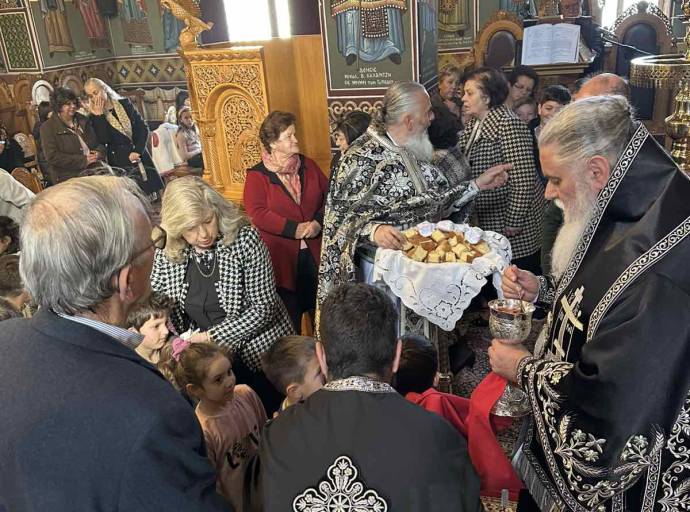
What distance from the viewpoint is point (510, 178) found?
3850 millimetres

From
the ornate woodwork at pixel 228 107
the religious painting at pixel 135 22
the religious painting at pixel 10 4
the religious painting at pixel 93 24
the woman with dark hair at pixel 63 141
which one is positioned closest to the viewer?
the ornate woodwork at pixel 228 107

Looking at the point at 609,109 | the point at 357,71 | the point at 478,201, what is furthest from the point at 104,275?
the point at 357,71

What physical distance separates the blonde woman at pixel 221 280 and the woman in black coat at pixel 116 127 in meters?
5.28

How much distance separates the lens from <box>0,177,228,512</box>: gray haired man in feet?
3.66

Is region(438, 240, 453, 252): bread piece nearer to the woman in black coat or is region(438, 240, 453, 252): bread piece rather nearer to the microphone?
the woman in black coat

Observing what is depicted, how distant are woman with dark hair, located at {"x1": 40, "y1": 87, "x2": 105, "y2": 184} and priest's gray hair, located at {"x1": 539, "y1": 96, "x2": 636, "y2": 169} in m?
6.30

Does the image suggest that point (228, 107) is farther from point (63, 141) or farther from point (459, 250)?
Result: point (459, 250)

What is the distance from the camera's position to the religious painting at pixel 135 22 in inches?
445

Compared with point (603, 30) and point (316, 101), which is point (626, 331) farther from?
point (603, 30)

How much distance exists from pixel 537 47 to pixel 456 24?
122 inches

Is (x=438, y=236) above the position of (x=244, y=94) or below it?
below

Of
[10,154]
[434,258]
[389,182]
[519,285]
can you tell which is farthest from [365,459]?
[10,154]

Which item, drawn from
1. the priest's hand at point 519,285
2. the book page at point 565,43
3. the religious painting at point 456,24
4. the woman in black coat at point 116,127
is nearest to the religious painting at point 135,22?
the woman in black coat at point 116,127

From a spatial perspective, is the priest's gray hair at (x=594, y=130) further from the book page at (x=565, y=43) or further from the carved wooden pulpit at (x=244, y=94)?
the book page at (x=565, y=43)
